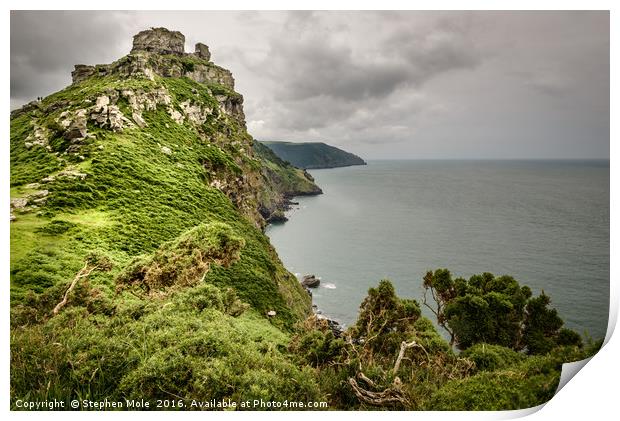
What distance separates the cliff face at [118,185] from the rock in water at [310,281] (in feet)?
36.3

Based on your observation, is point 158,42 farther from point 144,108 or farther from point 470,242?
point 470,242

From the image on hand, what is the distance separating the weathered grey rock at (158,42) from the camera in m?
42.0

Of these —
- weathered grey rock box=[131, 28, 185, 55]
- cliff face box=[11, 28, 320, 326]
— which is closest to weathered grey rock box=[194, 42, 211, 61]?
weathered grey rock box=[131, 28, 185, 55]

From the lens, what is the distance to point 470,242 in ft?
156

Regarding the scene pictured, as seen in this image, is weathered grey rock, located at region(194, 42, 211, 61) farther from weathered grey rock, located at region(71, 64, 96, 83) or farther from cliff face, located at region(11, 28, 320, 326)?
weathered grey rock, located at region(71, 64, 96, 83)

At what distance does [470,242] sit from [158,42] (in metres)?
51.4

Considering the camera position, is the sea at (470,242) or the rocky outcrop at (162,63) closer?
the rocky outcrop at (162,63)

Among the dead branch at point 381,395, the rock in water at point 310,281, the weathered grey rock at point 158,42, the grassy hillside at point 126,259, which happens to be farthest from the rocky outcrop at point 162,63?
the dead branch at point 381,395

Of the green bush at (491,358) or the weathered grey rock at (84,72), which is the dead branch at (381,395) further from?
the weathered grey rock at (84,72)

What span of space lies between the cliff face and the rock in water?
A: 11.1 metres

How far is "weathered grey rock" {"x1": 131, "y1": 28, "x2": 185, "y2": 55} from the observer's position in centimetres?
4203

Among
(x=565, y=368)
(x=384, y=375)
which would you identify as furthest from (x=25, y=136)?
(x=565, y=368)

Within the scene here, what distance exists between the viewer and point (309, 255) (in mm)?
48500
